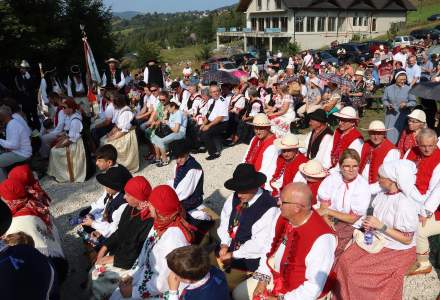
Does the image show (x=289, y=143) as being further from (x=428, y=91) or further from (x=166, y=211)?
(x=428, y=91)

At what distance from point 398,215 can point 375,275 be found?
0.56 metres

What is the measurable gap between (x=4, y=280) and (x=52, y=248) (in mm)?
2047

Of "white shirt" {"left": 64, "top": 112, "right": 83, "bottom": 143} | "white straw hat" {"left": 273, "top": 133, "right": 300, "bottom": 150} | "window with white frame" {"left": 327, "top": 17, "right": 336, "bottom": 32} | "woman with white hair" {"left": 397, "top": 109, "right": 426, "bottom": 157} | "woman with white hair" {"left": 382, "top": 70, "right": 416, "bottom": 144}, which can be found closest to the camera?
"white straw hat" {"left": 273, "top": 133, "right": 300, "bottom": 150}

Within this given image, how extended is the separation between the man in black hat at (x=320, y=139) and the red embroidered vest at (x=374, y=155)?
51cm

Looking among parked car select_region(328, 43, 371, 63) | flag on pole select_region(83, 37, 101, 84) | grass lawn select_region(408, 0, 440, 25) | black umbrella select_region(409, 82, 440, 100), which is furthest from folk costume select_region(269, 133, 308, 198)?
grass lawn select_region(408, 0, 440, 25)

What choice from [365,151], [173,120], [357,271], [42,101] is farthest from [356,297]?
[42,101]

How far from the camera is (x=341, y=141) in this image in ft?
18.2

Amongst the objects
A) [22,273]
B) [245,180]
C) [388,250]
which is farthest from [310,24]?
[22,273]

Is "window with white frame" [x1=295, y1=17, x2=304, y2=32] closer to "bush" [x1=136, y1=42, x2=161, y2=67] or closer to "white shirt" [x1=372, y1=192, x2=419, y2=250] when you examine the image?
"bush" [x1=136, y1=42, x2=161, y2=67]

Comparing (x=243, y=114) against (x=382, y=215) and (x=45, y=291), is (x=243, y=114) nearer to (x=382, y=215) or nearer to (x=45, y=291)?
(x=382, y=215)

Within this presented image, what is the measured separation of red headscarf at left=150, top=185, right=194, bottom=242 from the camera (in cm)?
344

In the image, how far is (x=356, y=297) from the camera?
11.4 feet

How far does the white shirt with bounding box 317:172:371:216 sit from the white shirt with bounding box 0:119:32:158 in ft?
16.7

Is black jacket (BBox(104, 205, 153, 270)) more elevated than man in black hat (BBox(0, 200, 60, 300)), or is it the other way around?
man in black hat (BBox(0, 200, 60, 300))
